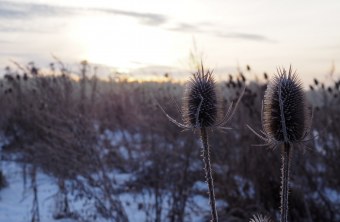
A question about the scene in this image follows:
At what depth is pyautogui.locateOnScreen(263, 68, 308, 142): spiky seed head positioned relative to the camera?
1625 mm

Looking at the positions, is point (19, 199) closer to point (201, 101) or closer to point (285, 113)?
point (201, 101)

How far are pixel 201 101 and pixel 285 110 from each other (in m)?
0.28

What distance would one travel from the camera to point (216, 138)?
746 centimetres

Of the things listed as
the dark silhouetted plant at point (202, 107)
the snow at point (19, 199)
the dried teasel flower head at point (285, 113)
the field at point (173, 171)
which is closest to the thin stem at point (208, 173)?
the dark silhouetted plant at point (202, 107)

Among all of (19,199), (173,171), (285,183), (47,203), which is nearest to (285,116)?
(285,183)

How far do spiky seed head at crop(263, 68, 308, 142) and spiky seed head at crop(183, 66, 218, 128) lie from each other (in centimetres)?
19

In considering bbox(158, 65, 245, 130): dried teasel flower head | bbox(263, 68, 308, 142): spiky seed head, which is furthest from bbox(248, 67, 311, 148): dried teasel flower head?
bbox(158, 65, 245, 130): dried teasel flower head

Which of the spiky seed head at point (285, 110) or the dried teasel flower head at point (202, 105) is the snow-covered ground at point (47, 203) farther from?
the spiky seed head at point (285, 110)

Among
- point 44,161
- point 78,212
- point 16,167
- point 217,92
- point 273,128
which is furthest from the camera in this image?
point 16,167

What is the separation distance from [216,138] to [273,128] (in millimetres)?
5825

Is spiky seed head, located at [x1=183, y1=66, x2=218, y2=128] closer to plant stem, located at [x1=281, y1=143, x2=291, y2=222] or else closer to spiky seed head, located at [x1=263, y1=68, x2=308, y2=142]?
spiky seed head, located at [x1=263, y1=68, x2=308, y2=142]

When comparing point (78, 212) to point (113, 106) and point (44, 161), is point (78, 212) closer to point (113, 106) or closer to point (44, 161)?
point (44, 161)

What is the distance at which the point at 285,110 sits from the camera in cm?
170

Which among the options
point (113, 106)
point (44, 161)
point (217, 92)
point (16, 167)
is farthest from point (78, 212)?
point (217, 92)
